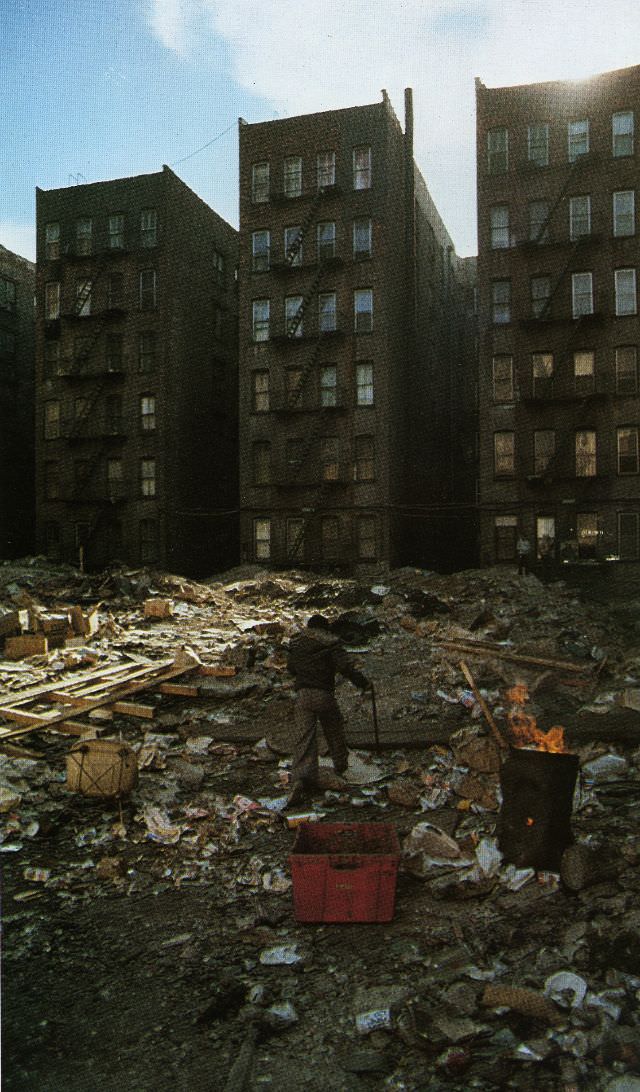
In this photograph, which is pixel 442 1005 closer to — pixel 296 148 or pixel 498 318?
pixel 498 318

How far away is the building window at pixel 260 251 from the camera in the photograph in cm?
3177

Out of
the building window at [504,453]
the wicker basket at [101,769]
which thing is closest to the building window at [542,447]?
the building window at [504,453]

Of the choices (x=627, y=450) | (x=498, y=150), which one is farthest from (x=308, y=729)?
(x=498, y=150)

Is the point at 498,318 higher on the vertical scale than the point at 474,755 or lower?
higher

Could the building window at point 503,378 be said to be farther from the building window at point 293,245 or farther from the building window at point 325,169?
the building window at point 325,169

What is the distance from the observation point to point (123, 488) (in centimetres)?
3338

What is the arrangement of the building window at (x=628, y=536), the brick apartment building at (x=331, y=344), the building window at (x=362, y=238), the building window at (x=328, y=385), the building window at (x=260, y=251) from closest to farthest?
the building window at (x=628, y=536), the brick apartment building at (x=331, y=344), the building window at (x=362, y=238), the building window at (x=328, y=385), the building window at (x=260, y=251)

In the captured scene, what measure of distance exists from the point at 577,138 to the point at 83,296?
22.3 meters

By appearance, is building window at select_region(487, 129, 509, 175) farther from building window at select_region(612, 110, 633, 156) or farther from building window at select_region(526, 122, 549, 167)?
building window at select_region(612, 110, 633, 156)

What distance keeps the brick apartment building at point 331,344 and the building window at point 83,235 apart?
7820 mm

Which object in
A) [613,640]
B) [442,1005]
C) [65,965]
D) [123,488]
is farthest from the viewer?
[123,488]

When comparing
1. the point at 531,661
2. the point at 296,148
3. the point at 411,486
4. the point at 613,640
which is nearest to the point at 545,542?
the point at 411,486

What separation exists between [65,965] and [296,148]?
32587 mm

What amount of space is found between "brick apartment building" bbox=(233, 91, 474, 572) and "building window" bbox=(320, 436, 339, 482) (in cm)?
4
